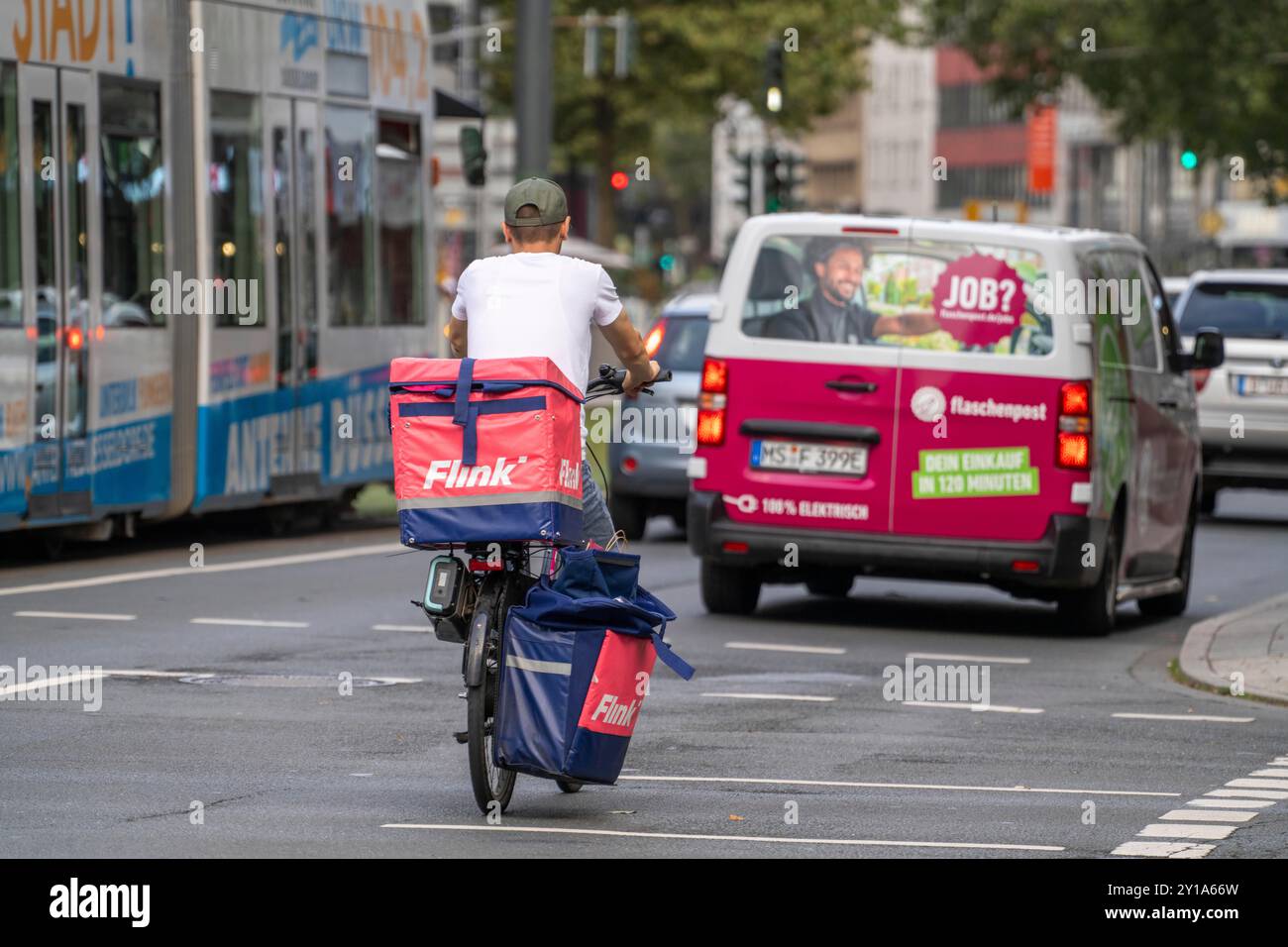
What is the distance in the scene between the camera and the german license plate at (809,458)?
14.7m

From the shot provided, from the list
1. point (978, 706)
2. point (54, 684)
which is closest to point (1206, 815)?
point (978, 706)

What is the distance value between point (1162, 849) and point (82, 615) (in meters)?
7.31

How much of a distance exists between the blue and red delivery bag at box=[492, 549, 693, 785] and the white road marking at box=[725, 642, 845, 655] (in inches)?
211

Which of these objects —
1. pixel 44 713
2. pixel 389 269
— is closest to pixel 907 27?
pixel 389 269

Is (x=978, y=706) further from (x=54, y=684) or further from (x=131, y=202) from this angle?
(x=131, y=202)

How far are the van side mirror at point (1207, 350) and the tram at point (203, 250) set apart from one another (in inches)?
234

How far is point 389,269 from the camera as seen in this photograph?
2131cm

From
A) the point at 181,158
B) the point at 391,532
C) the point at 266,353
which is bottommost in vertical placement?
the point at 391,532

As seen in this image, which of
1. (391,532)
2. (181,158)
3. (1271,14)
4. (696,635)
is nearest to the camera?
(696,635)

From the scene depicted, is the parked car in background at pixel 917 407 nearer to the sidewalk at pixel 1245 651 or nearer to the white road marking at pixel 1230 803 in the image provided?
the sidewalk at pixel 1245 651

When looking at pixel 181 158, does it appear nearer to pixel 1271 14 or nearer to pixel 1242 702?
pixel 1242 702

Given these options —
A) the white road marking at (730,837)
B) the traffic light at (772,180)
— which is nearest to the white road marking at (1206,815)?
the white road marking at (730,837)

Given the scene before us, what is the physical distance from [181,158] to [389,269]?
329 centimetres

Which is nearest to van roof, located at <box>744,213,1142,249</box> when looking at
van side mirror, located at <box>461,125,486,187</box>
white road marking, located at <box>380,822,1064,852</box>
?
white road marking, located at <box>380,822,1064,852</box>
